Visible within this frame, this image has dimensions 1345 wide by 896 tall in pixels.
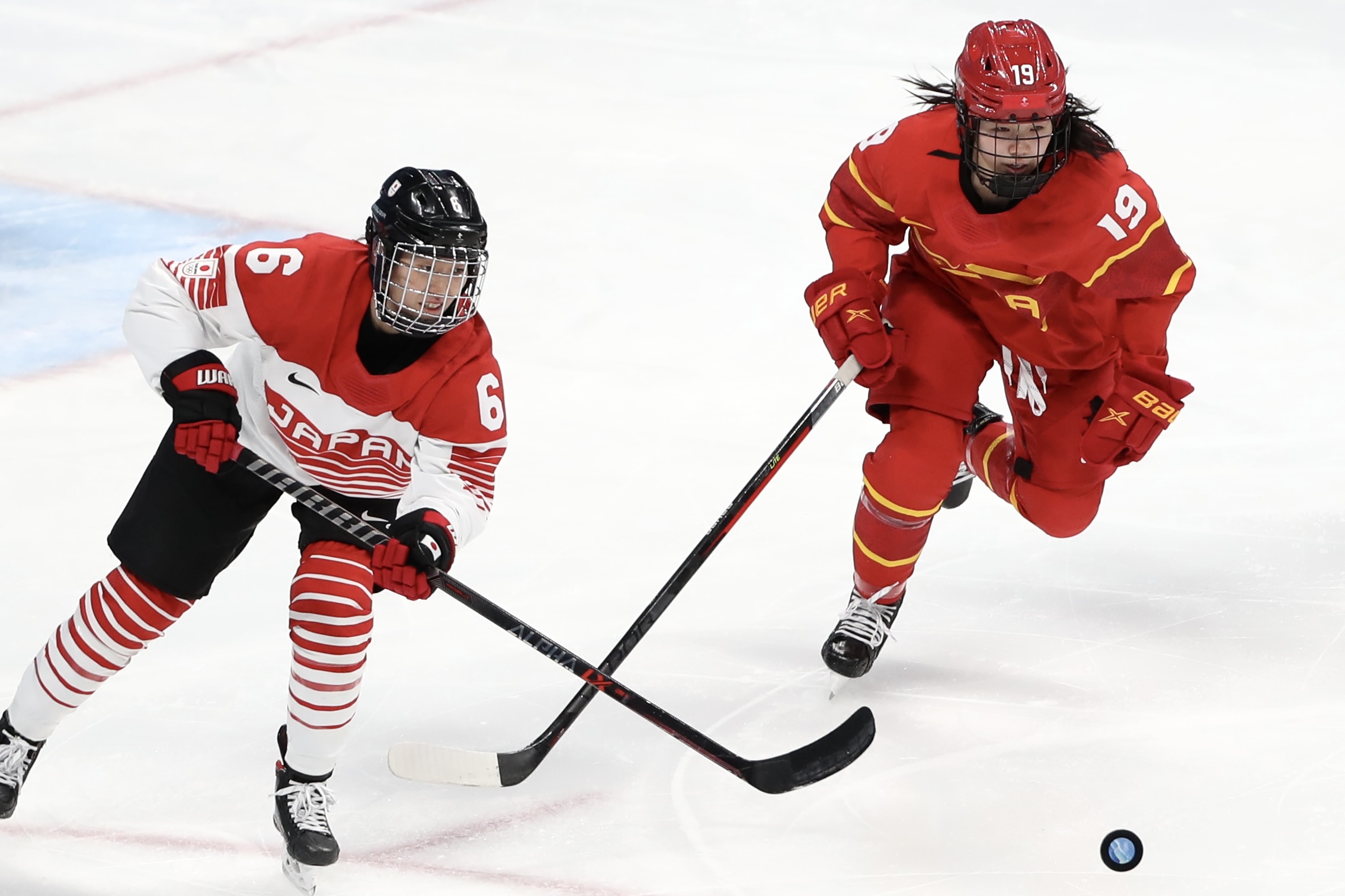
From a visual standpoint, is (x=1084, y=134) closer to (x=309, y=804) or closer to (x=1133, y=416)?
(x=1133, y=416)

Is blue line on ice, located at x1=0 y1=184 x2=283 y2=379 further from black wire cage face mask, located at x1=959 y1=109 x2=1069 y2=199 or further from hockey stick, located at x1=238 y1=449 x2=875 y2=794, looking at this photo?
black wire cage face mask, located at x1=959 y1=109 x2=1069 y2=199

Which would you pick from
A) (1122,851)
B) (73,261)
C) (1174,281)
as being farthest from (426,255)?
(73,261)

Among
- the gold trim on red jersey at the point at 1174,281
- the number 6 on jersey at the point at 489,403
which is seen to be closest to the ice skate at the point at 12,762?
the number 6 on jersey at the point at 489,403

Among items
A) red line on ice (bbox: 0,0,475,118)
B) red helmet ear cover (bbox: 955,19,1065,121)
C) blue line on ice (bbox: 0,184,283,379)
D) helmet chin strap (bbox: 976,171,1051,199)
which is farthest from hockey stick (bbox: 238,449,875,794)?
red line on ice (bbox: 0,0,475,118)

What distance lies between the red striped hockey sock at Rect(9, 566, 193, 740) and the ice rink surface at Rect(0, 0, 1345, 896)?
0.23 metres

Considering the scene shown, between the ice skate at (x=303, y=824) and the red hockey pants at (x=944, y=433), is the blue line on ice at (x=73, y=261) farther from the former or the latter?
the red hockey pants at (x=944, y=433)

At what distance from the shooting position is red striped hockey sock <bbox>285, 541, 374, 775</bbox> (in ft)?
7.36

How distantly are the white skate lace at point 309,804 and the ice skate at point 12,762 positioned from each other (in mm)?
405

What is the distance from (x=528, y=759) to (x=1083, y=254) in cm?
126

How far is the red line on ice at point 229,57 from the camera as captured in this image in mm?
5348

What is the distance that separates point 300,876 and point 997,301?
1.52 meters

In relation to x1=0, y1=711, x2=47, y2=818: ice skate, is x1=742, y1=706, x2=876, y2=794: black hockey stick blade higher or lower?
lower

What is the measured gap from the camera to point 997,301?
2.80 meters

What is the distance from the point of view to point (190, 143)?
5129 millimetres
